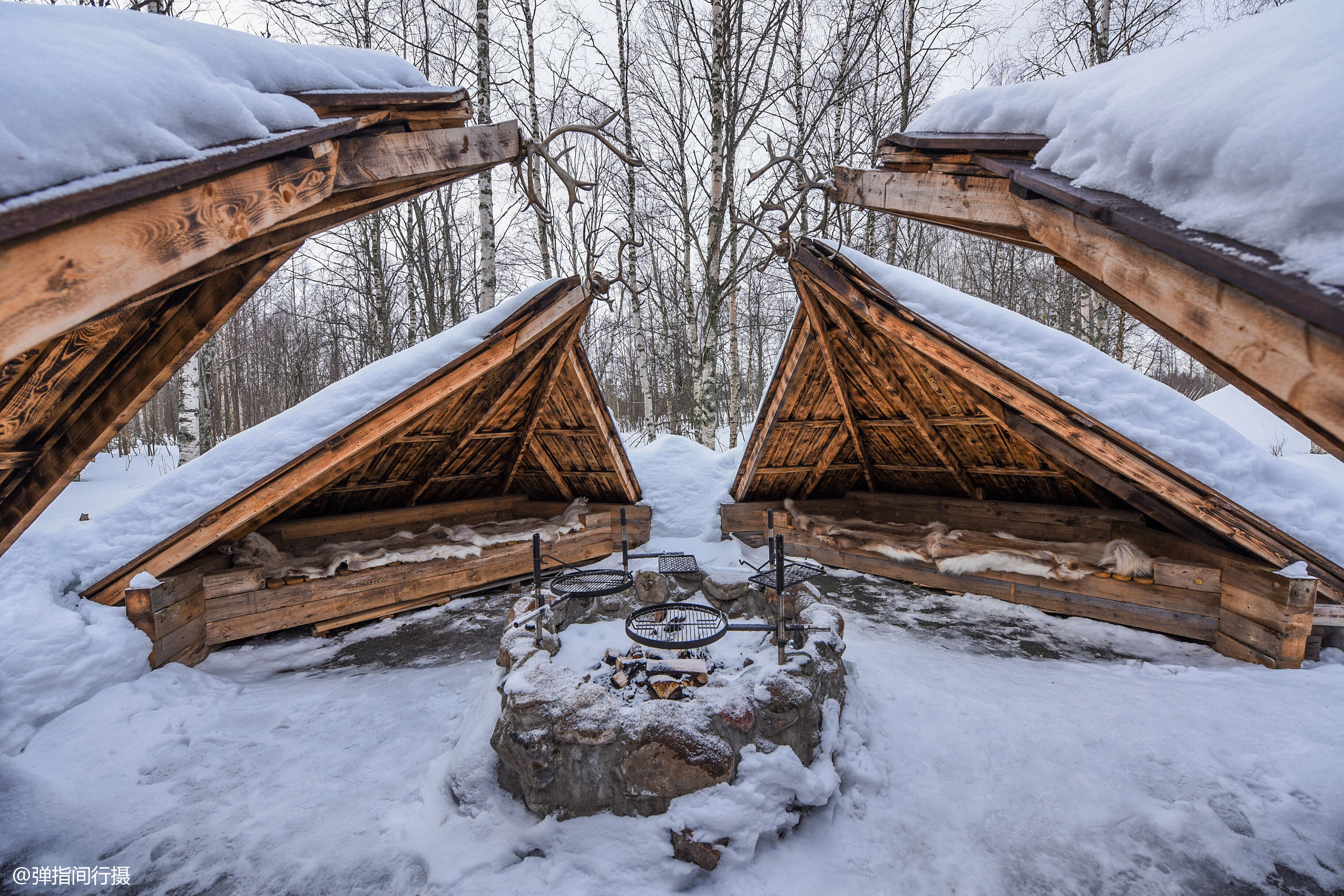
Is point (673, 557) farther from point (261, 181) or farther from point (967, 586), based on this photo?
point (261, 181)

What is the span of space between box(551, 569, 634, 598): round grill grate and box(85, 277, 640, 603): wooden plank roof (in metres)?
2.03

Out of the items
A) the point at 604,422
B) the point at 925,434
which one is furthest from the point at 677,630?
the point at 925,434

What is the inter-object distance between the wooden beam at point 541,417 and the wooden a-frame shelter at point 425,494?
0.02 metres

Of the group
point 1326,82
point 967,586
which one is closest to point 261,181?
point 1326,82

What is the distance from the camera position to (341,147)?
2471mm

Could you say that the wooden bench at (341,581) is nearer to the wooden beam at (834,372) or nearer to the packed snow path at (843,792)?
the packed snow path at (843,792)

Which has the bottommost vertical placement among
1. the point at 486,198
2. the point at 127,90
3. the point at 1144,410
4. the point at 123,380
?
the point at 1144,410

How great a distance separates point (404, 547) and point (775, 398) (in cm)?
480

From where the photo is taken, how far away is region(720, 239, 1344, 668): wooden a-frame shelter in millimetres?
4332

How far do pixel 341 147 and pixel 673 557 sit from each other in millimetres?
4280

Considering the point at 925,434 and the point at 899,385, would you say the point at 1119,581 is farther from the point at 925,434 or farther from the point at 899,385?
the point at 899,385

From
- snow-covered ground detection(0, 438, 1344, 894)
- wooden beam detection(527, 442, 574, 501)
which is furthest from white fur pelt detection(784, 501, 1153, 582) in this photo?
wooden beam detection(527, 442, 574, 501)

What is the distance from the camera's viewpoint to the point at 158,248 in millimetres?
1822

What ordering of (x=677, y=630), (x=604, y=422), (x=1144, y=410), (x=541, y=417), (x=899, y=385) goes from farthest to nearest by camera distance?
(x=541, y=417) < (x=604, y=422) < (x=899, y=385) < (x=1144, y=410) < (x=677, y=630)
